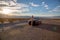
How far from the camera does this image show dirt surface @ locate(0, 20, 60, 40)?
167cm

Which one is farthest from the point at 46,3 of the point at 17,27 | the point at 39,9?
the point at 17,27

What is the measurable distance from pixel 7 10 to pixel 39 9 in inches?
19.4

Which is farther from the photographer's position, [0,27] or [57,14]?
[0,27]

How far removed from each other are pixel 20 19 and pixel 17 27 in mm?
134

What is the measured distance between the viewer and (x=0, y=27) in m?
1.82

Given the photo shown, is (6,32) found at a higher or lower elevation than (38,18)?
lower

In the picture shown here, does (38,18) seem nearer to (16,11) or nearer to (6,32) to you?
(16,11)

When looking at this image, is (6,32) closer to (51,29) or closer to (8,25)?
(8,25)

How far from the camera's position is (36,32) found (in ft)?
5.63

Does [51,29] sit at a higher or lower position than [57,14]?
lower

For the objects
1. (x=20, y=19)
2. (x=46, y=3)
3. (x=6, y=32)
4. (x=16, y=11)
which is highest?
(x=46, y=3)

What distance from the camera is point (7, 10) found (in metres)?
1.82

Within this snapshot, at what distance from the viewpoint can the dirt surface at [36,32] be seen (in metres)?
1.67

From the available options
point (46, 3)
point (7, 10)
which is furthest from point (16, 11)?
point (46, 3)
